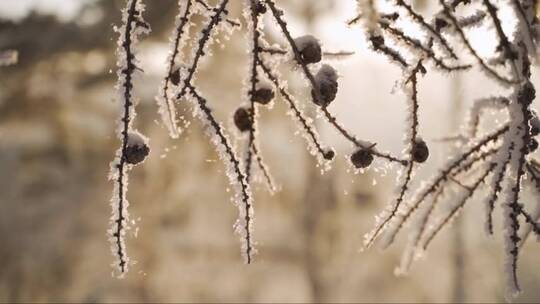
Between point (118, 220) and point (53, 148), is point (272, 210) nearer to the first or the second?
point (53, 148)

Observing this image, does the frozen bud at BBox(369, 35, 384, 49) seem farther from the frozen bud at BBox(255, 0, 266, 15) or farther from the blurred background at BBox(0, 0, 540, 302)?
the blurred background at BBox(0, 0, 540, 302)

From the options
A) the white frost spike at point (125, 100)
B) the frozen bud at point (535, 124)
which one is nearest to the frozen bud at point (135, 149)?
the white frost spike at point (125, 100)

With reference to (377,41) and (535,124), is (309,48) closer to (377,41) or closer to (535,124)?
(377,41)

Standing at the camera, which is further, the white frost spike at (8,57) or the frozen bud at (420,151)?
the white frost spike at (8,57)

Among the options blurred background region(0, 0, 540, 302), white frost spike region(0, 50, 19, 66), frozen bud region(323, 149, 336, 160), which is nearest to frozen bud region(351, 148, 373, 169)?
frozen bud region(323, 149, 336, 160)

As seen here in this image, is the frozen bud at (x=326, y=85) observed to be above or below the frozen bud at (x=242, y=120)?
above

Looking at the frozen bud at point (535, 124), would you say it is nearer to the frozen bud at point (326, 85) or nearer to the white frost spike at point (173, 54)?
the frozen bud at point (326, 85)

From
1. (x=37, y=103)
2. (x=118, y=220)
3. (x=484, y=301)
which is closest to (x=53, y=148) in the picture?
(x=37, y=103)
